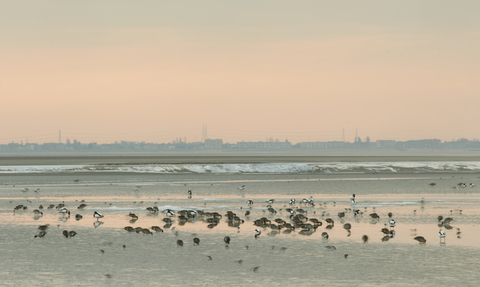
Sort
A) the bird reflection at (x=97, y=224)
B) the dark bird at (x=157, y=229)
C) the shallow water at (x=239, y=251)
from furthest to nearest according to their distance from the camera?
the bird reflection at (x=97, y=224), the dark bird at (x=157, y=229), the shallow water at (x=239, y=251)

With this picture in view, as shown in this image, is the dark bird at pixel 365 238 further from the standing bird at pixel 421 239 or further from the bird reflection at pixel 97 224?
the bird reflection at pixel 97 224

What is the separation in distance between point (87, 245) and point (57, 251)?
143 cm

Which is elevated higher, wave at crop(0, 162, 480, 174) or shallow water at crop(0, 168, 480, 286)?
wave at crop(0, 162, 480, 174)

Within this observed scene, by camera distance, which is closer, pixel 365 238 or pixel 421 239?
pixel 421 239

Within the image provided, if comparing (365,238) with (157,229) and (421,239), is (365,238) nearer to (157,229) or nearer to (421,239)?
(421,239)

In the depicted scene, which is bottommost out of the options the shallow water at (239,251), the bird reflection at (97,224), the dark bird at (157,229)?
the shallow water at (239,251)

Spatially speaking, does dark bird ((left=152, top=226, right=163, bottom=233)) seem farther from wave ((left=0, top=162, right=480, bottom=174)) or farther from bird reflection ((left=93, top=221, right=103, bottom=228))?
wave ((left=0, top=162, right=480, bottom=174))

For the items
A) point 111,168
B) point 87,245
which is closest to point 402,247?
point 87,245

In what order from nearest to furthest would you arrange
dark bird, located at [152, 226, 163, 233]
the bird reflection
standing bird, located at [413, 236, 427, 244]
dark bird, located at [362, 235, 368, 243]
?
1. standing bird, located at [413, 236, 427, 244]
2. dark bird, located at [362, 235, 368, 243]
3. dark bird, located at [152, 226, 163, 233]
4. the bird reflection

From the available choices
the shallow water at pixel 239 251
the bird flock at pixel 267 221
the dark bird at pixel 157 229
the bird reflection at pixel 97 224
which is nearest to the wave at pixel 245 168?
the shallow water at pixel 239 251

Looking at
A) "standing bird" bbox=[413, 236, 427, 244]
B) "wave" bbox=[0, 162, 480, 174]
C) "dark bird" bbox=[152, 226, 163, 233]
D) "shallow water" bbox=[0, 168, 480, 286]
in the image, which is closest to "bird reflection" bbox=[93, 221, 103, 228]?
"shallow water" bbox=[0, 168, 480, 286]

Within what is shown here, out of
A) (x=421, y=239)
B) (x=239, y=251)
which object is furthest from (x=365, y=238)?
(x=239, y=251)

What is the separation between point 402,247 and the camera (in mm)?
19812

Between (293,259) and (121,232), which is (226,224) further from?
(293,259)
